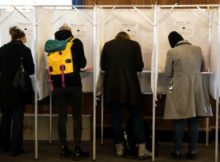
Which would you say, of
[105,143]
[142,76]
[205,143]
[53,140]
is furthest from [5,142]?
[205,143]

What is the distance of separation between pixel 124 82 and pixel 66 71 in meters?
0.65

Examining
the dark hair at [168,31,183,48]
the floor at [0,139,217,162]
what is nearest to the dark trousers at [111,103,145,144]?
the floor at [0,139,217,162]

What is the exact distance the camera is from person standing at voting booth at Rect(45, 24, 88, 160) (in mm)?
3480

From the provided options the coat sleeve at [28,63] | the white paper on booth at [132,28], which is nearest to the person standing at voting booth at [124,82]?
the white paper on booth at [132,28]

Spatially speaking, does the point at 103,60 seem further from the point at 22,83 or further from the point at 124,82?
the point at 22,83

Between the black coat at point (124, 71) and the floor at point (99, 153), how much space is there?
2.25 feet

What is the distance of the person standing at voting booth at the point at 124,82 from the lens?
3.61 metres

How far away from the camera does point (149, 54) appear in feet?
13.9

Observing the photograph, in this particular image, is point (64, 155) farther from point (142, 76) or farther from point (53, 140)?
point (142, 76)

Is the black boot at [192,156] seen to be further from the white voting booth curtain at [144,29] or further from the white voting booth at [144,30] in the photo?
the white voting booth curtain at [144,29]

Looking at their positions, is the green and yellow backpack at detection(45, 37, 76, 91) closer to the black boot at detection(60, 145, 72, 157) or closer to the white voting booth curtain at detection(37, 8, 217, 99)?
the white voting booth curtain at detection(37, 8, 217, 99)

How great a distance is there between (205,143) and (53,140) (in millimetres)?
2118

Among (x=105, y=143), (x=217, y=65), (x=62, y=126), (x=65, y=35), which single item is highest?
(x=65, y=35)

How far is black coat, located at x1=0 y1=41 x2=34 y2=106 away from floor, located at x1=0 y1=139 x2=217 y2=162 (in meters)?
0.63
